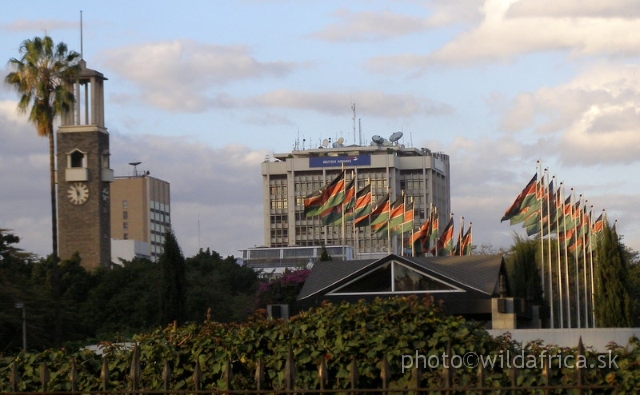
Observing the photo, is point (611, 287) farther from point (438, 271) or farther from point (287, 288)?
point (287, 288)

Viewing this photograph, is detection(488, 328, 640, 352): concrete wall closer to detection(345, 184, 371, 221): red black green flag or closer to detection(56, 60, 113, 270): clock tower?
detection(345, 184, 371, 221): red black green flag

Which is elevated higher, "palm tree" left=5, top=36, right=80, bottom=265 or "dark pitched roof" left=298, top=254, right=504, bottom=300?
"palm tree" left=5, top=36, right=80, bottom=265

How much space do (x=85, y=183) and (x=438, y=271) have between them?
161 ft

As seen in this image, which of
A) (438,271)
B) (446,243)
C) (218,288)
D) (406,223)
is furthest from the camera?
(218,288)

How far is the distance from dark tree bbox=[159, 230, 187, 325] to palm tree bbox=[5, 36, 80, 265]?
4.97 meters

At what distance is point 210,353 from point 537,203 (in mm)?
42002

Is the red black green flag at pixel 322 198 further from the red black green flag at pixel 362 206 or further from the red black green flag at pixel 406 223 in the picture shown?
the red black green flag at pixel 406 223

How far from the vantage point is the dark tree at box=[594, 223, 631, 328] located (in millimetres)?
46375

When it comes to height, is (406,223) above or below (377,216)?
below

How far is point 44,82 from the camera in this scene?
A: 1827 inches

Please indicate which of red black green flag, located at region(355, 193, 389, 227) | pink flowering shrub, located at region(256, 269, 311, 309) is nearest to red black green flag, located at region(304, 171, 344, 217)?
red black green flag, located at region(355, 193, 389, 227)

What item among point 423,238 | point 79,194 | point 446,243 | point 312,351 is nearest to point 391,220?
point 423,238

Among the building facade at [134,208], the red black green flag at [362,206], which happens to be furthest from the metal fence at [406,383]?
the building facade at [134,208]

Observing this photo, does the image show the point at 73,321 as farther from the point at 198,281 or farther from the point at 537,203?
the point at 537,203
